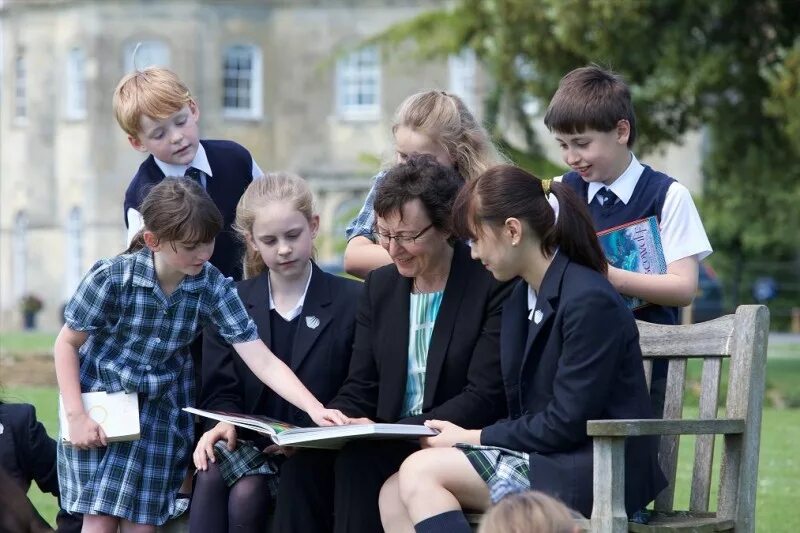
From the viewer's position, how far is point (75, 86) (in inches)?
1753

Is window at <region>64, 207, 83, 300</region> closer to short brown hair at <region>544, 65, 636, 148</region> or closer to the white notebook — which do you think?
the white notebook

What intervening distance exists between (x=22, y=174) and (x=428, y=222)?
41.8 m

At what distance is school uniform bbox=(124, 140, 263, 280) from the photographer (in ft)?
20.3

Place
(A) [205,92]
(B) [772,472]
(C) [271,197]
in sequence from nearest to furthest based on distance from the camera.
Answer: (C) [271,197], (B) [772,472], (A) [205,92]

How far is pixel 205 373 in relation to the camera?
5.74m

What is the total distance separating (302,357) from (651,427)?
5.15 feet

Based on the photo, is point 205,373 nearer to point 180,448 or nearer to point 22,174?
point 180,448

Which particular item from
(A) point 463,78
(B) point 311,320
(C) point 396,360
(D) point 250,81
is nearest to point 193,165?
(B) point 311,320

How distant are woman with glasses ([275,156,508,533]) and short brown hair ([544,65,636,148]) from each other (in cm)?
43

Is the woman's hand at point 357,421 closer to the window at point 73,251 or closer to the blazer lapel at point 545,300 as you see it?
the blazer lapel at point 545,300

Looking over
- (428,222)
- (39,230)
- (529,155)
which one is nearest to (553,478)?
(428,222)

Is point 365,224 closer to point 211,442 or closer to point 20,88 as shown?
point 211,442

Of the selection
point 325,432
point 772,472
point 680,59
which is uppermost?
point 680,59

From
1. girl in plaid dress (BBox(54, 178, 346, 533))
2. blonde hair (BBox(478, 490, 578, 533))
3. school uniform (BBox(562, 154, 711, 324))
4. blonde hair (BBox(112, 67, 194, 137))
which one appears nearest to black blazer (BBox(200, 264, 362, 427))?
girl in plaid dress (BBox(54, 178, 346, 533))
